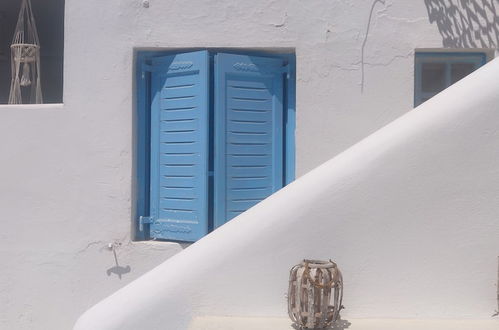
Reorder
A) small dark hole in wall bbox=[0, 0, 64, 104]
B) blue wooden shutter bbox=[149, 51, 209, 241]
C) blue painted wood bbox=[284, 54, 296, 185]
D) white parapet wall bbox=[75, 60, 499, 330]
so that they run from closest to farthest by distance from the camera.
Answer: white parapet wall bbox=[75, 60, 499, 330] < blue wooden shutter bbox=[149, 51, 209, 241] < blue painted wood bbox=[284, 54, 296, 185] < small dark hole in wall bbox=[0, 0, 64, 104]

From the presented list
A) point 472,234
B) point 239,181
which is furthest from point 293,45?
point 472,234

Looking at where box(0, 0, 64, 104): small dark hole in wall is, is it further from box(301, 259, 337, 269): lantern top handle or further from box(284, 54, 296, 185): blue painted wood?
box(301, 259, 337, 269): lantern top handle

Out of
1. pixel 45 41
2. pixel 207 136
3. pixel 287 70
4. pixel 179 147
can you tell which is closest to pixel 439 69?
pixel 287 70

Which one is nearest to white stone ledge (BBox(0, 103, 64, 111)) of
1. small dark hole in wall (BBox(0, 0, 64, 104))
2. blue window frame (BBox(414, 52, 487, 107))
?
small dark hole in wall (BBox(0, 0, 64, 104))

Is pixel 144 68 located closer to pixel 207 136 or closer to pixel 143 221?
pixel 207 136

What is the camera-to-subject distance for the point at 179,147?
4.73 m

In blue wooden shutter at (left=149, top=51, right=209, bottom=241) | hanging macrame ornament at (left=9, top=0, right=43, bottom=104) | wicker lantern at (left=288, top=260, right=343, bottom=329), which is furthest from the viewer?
hanging macrame ornament at (left=9, top=0, right=43, bottom=104)

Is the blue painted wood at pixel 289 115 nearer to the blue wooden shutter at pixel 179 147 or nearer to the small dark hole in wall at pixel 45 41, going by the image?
the blue wooden shutter at pixel 179 147

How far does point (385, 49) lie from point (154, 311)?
8.61ft

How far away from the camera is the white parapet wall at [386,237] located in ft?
10.5

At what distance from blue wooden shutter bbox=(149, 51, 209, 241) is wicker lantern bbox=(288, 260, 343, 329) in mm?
1624

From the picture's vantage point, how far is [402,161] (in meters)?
3.21

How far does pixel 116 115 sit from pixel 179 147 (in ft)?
1.75

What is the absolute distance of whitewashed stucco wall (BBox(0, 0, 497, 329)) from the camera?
4.66 m
